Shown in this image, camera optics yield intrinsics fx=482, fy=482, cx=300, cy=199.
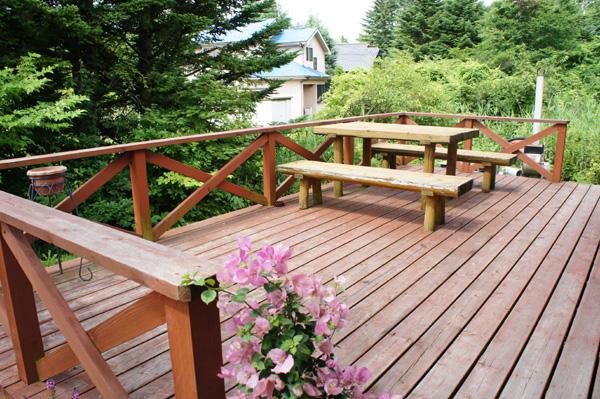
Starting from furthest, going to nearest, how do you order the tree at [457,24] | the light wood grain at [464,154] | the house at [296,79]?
the house at [296,79] → the tree at [457,24] → the light wood grain at [464,154]

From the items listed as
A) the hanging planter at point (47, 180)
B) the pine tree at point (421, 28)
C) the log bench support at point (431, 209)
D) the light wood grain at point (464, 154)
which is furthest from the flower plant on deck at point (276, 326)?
the pine tree at point (421, 28)

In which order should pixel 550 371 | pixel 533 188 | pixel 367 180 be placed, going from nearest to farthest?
pixel 550 371 < pixel 367 180 < pixel 533 188

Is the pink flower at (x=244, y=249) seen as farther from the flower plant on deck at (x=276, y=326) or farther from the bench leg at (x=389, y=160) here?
the bench leg at (x=389, y=160)


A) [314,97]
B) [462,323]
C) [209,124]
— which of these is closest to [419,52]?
[314,97]

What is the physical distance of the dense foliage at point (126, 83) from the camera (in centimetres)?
626

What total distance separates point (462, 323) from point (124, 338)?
1772 mm

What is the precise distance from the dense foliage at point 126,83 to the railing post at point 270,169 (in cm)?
255

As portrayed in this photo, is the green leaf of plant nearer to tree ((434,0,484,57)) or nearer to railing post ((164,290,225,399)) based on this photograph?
railing post ((164,290,225,399))

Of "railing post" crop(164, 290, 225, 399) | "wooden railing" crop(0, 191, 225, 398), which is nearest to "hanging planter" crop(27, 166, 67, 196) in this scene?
"wooden railing" crop(0, 191, 225, 398)

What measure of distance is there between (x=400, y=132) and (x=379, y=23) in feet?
135

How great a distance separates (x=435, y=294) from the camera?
2828 millimetres

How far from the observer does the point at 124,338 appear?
4.42ft

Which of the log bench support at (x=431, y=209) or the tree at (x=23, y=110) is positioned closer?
the log bench support at (x=431, y=209)

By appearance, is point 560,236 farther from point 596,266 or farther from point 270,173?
point 270,173
